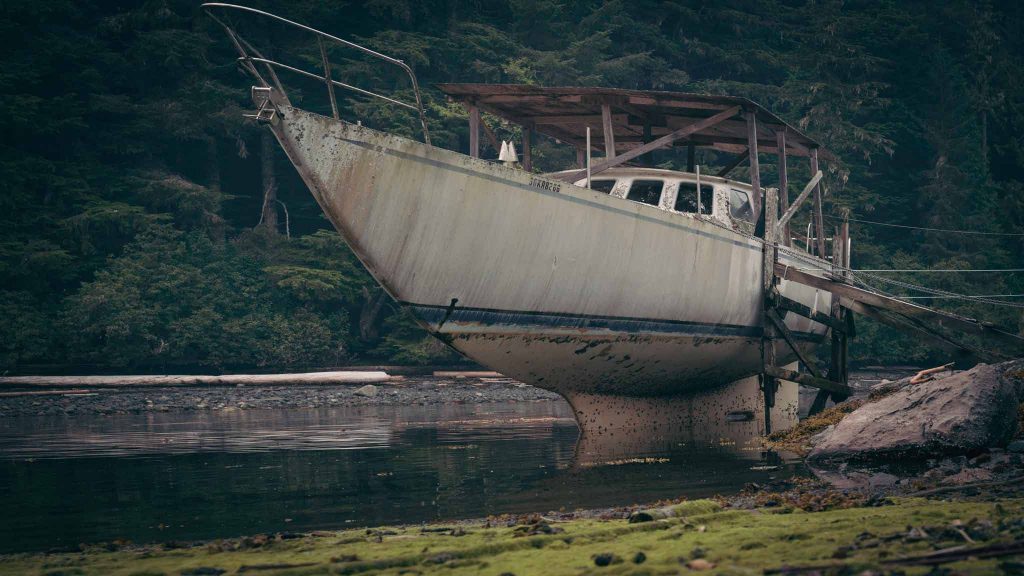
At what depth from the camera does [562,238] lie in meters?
11.1

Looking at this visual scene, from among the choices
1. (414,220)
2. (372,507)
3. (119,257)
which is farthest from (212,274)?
(372,507)

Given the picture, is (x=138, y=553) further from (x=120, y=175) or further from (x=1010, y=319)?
(x=1010, y=319)

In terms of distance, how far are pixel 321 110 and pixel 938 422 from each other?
104ft

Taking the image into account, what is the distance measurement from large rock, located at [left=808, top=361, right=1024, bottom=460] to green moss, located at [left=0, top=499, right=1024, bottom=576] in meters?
2.24

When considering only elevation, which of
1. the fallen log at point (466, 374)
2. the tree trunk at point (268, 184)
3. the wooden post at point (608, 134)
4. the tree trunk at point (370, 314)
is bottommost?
the fallen log at point (466, 374)

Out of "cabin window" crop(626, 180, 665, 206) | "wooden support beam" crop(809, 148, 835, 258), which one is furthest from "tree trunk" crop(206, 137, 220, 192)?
"cabin window" crop(626, 180, 665, 206)

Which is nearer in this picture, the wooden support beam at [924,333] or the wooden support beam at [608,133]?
the wooden support beam at [608,133]

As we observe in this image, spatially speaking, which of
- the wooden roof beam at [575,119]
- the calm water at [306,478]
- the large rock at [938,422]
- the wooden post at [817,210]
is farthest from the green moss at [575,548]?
the wooden post at [817,210]

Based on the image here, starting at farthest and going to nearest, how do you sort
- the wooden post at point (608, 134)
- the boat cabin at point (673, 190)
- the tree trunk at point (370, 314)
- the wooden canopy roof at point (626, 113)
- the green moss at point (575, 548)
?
the tree trunk at point (370, 314), the boat cabin at point (673, 190), the wooden canopy roof at point (626, 113), the wooden post at point (608, 134), the green moss at point (575, 548)

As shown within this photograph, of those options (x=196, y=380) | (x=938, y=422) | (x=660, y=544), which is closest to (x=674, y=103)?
(x=938, y=422)

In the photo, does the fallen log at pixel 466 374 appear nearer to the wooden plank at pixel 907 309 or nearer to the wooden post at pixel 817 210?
the wooden post at pixel 817 210

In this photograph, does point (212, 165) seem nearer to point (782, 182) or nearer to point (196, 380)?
point (196, 380)

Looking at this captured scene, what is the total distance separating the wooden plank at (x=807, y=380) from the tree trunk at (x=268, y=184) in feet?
78.7

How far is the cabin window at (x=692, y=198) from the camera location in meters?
14.3
